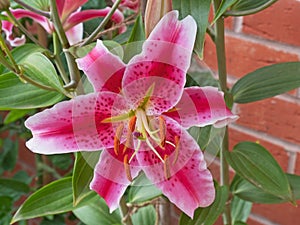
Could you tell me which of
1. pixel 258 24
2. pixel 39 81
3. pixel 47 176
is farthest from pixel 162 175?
pixel 47 176

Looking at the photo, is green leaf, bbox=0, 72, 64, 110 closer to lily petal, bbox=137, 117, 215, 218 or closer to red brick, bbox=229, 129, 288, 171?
lily petal, bbox=137, 117, 215, 218

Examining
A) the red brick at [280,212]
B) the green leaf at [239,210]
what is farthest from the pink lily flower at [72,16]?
the red brick at [280,212]

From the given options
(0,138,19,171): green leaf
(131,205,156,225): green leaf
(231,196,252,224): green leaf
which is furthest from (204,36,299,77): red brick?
(0,138,19,171): green leaf

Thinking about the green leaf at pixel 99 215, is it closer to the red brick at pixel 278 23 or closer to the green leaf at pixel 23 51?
the green leaf at pixel 23 51

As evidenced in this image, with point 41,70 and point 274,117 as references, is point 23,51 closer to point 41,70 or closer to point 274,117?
point 41,70

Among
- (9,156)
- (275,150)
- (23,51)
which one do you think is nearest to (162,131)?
(23,51)
